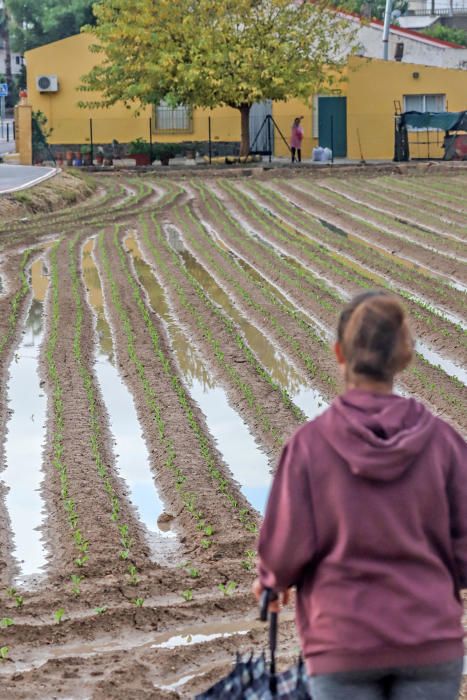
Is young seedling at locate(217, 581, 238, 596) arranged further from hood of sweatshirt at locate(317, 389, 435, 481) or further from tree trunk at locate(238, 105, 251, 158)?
tree trunk at locate(238, 105, 251, 158)

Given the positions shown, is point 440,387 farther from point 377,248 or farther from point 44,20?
point 44,20

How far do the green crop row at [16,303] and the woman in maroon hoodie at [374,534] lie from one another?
38.0 ft

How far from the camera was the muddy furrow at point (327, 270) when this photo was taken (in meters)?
15.0

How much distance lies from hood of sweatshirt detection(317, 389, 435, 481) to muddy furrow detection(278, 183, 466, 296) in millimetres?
13797

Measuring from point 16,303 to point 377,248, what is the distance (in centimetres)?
749

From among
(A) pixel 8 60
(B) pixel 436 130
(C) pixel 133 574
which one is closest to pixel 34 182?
(B) pixel 436 130

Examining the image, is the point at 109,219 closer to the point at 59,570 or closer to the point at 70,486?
the point at 70,486

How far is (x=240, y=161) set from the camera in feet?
153

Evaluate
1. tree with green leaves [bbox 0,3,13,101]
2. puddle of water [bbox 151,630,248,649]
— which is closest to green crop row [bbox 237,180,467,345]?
puddle of water [bbox 151,630,248,649]

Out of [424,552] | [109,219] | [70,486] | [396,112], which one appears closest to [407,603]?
[424,552]

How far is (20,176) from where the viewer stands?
3609 centimetres

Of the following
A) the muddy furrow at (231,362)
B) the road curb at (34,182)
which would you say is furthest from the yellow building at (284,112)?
the muddy furrow at (231,362)

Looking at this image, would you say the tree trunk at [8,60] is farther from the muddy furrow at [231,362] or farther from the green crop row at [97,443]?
the green crop row at [97,443]

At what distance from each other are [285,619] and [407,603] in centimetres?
360
